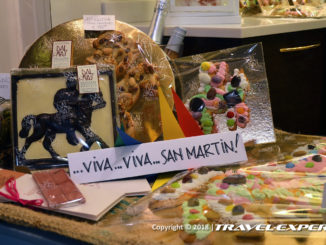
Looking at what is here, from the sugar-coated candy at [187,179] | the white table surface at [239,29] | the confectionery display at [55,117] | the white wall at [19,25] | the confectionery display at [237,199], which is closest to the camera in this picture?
the confectionery display at [237,199]

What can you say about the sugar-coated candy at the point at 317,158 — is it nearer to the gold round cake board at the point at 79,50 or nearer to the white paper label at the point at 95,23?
the gold round cake board at the point at 79,50

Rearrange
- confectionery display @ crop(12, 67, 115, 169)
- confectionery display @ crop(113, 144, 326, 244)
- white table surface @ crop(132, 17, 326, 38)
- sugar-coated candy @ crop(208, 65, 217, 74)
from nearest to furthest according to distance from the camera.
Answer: confectionery display @ crop(113, 144, 326, 244) → confectionery display @ crop(12, 67, 115, 169) → sugar-coated candy @ crop(208, 65, 217, 74) → white table surface @ crop(132, 17, 326, 38)

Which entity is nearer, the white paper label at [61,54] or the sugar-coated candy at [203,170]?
the sugar-coated candy at [203,170]

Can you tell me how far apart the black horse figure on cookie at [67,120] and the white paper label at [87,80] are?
0.04ft

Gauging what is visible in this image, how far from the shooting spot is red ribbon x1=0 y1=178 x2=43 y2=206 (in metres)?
0.83

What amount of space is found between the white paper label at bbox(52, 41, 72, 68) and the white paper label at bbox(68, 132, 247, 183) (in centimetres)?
31

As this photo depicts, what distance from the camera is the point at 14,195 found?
0.86 metres

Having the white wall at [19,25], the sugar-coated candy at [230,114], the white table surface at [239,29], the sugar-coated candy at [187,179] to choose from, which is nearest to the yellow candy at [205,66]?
the sugar-coated candy at [230,114]

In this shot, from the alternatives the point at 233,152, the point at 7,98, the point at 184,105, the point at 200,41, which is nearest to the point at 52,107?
the point at 7,98

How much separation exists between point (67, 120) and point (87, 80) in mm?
101

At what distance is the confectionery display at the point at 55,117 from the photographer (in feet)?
3.33

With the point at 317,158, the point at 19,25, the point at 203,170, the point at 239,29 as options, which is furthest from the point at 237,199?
the point at 19,25

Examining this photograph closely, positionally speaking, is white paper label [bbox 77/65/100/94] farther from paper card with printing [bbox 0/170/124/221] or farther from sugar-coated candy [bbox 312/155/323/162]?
sugar-coated candy [bbox 312/155/323/162]

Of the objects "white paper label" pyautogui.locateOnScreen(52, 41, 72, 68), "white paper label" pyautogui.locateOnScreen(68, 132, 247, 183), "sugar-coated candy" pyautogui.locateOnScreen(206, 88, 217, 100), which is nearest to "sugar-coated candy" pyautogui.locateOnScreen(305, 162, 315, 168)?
"white paper label" pyautogui.locateOnScreen(68, 132, 247, 183)
